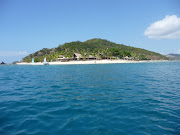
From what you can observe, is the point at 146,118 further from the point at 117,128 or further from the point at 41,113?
the point at 41,113

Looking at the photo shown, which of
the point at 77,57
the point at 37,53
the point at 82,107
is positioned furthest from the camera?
the point at 37,53

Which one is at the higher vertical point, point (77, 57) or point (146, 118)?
point (77, 57)

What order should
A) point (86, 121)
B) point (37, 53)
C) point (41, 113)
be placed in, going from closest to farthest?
point (86, 121) → point (41, 113) → point (37, 53)

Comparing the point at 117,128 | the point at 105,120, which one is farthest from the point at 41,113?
the point at 117,128

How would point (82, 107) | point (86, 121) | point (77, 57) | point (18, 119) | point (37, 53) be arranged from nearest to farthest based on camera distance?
1. point (86, 121)
2. point (18, 119)
3. point (82, 107)
4. point (77, 57)
5. point (37, 53)

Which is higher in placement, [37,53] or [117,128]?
[37,53]

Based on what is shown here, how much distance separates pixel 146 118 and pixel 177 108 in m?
2.69

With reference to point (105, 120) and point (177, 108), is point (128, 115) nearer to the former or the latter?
point (105, 120)

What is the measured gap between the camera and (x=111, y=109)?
7281 mm

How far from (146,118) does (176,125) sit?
1242mm

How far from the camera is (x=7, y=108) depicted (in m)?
8.00

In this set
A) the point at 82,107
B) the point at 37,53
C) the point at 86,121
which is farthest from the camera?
the point at 37,53

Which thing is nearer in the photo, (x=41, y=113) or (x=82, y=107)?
(x=41, y=113)

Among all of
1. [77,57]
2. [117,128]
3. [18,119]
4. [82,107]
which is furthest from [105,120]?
[77,57]
